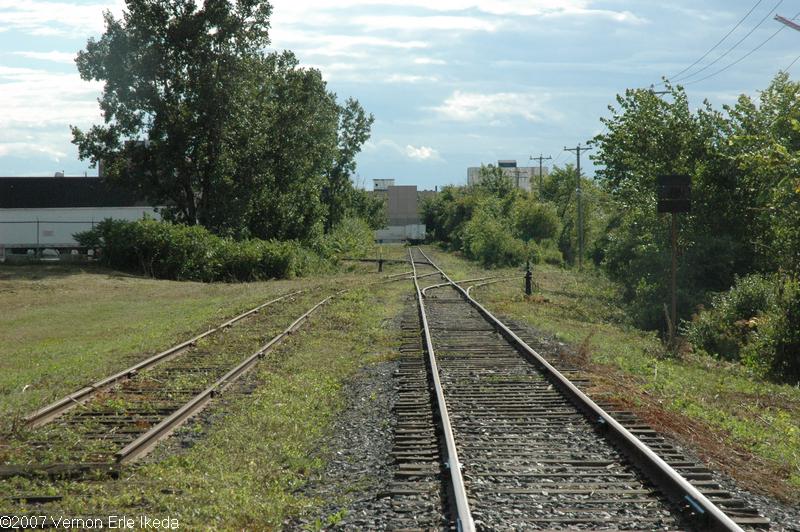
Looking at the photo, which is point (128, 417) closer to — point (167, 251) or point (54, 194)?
point (167, 251)

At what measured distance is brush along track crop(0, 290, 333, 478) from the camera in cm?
770

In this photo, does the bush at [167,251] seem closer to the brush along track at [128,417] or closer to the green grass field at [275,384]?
the green grass field at [275,384]

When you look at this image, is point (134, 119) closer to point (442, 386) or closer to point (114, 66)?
point (114, 66)

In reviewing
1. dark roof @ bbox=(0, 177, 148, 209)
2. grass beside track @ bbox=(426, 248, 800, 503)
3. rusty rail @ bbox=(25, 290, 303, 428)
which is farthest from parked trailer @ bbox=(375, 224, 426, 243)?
rusty rail @ bbox=(25, 290, 303, 428)

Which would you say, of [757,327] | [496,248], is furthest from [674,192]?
[496,248]

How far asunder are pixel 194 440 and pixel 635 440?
4407 millimetres

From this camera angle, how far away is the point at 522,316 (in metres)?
22.7

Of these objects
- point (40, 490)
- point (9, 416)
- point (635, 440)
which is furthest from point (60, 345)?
point (635, 440)

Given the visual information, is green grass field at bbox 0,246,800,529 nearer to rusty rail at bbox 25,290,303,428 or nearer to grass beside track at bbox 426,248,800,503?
grass beside track at bbox 426,248,800,503

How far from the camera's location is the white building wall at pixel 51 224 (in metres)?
57.9

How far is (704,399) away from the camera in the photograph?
11719 millimetres

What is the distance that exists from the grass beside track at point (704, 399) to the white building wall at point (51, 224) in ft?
122

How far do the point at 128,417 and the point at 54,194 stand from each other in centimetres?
6733

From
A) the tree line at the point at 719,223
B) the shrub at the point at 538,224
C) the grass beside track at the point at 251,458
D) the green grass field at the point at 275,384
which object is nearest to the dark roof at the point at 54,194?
the shrub at the point at 538,224
